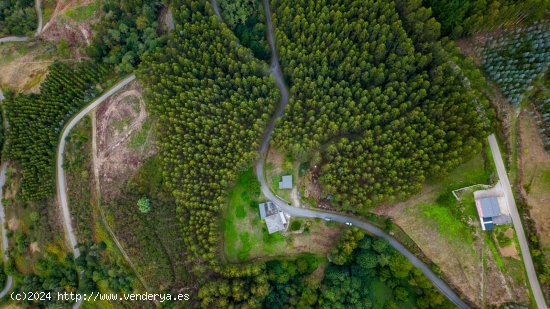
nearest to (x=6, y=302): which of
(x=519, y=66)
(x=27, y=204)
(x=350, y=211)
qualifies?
(x=27, y=204)

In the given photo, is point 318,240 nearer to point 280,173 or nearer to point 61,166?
point 280,173

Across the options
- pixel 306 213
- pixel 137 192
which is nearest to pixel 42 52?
pixel 137 192

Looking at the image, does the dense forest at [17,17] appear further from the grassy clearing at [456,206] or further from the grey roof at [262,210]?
the grassy clearing at [456,206]

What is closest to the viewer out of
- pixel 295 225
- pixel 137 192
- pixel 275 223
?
pixel 275 223

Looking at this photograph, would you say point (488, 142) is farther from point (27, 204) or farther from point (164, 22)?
point (27, 204)

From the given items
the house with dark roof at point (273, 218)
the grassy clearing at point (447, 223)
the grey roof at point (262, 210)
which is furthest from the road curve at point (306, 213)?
the grassy clearing at point (447, 223)

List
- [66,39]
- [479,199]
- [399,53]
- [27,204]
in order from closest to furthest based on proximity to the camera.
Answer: [479,199] → [399,53] → [27,204] → [66,39]
